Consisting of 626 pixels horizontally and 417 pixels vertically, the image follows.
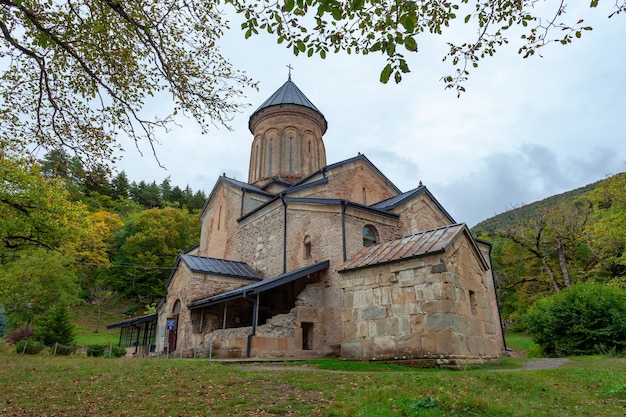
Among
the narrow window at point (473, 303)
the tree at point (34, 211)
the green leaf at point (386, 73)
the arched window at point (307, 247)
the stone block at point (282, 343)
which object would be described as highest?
the tree at point (34, 211)

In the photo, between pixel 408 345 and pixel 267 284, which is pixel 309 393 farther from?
pixel 267 284

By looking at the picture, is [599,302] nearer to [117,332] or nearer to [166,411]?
[166,411]

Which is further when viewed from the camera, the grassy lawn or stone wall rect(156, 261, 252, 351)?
stone wall rect(156, 261, 252, 351)

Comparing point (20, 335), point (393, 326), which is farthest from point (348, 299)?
point (20, 335)

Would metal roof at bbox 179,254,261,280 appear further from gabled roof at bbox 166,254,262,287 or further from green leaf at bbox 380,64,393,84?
green leaf at bbox 380,64,393,84

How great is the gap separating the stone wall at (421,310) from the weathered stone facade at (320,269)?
0.03 meters

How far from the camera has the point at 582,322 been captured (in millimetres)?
13438

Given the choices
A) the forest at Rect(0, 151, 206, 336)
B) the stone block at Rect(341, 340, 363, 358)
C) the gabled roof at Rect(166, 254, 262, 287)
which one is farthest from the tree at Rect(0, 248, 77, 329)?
the stone block at Rect(341, 340, 363, 358)

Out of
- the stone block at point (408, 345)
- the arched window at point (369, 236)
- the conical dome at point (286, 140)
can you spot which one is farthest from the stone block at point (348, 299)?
the conical dome at point (286, 140)

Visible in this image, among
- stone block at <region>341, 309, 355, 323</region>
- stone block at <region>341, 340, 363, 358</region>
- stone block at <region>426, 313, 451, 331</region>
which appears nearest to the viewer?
stone block at <region>426, 313, 451, 331</region>

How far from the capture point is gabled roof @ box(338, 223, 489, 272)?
10023mm

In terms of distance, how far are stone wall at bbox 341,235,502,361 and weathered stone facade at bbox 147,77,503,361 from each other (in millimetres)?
28

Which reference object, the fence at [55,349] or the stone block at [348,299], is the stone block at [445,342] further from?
the fence at [55,349]

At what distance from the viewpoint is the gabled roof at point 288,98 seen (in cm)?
2383
